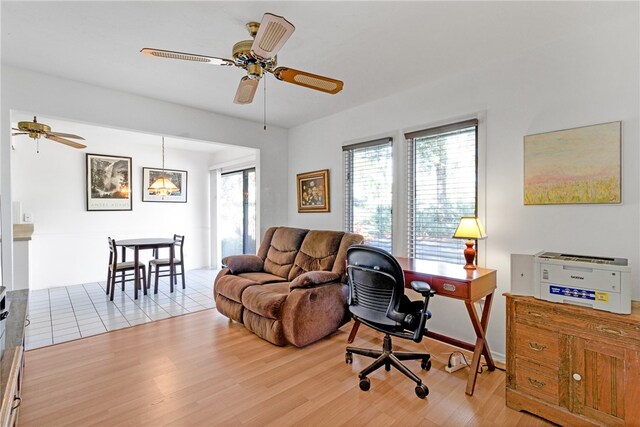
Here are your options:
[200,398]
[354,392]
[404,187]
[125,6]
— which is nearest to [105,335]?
[200,398]

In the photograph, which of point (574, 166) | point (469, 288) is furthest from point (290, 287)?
point (574, 166)

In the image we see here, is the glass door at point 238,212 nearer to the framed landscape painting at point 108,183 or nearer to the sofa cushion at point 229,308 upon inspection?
the framed landscape painting at point 108,183

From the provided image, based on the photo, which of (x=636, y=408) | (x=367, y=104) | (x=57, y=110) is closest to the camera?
(x=636, y=408)

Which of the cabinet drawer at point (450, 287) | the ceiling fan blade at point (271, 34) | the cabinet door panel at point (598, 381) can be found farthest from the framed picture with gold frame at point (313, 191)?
the cabinet door panel at point (598, 381)

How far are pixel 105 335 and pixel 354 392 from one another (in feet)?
8.45

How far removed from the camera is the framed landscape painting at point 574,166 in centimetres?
207

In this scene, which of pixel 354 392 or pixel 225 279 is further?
pixel 225 279

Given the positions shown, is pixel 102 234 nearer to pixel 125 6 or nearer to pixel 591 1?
pixel 125 6

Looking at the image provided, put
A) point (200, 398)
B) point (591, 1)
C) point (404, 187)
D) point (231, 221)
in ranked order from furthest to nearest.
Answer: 1. point (231, 221)
2. point (404, 187)
3. point (200, 398)
4. point (591, 1)


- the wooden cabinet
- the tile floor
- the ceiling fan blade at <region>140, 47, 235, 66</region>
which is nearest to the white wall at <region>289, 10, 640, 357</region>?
the wooden cabinet

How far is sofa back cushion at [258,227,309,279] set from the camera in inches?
146

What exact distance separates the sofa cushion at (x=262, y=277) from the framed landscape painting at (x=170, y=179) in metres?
3.35

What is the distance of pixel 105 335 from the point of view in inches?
121

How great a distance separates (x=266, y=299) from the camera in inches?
113
